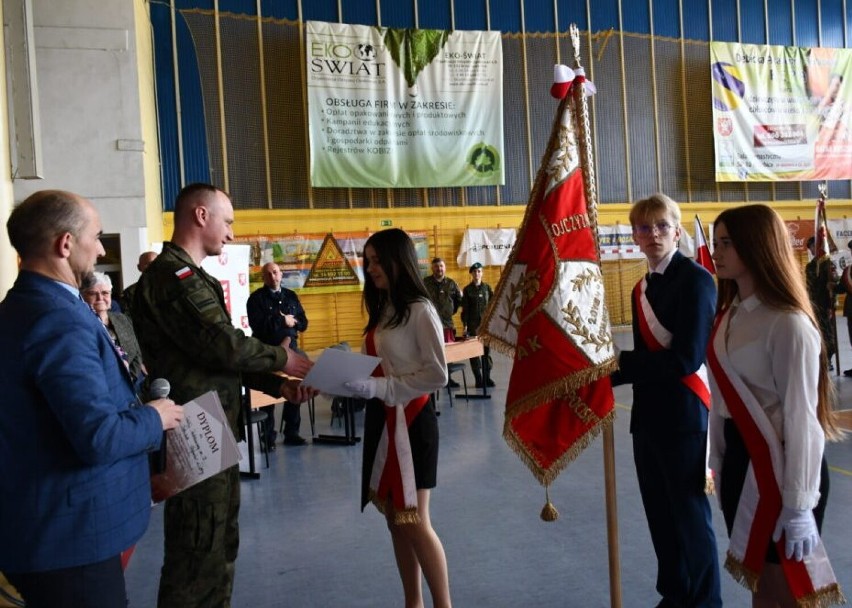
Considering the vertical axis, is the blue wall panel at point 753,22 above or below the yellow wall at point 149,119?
above

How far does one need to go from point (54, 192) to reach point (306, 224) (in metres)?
11.9

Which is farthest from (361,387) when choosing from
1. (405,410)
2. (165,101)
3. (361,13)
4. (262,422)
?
(361,13)

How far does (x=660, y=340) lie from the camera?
250 cm

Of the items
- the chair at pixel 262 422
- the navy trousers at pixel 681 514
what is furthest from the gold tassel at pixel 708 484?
the chair at pixel 262 422

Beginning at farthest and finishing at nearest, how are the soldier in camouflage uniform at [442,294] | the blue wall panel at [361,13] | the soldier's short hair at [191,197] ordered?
the blue wall panel at [361,13], the soldier in camouflage uniform at [442,294], the soldier's short hair at [191,197]

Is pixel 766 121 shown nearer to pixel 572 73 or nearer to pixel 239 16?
pixel 239 16

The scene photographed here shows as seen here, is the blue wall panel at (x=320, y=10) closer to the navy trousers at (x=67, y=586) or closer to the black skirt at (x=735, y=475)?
the black skirt at (x=735, y=475)

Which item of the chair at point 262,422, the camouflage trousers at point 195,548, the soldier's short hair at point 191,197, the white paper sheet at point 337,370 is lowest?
the chair at point 262,422

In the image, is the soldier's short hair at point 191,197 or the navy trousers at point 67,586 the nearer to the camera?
the navy trousers at point 67,586

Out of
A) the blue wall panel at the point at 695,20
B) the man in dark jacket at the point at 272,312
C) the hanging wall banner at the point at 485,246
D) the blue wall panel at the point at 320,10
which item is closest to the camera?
the man in dark jacket at the point at 272,312

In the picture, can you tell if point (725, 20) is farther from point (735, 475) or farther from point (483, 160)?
point (735, 475)

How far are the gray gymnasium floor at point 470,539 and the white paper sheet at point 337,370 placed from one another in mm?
1145

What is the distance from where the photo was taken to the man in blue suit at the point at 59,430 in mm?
1527

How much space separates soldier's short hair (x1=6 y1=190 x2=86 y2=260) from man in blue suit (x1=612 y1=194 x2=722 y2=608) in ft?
5.85
